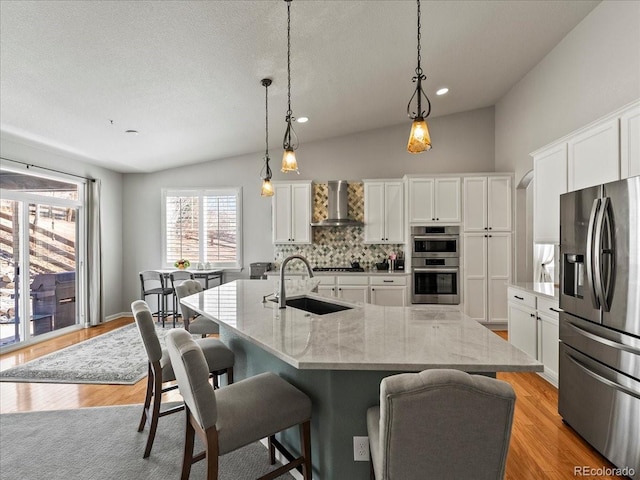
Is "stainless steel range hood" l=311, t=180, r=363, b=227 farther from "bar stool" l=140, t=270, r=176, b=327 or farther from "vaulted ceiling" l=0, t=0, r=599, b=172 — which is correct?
"bar stool" l=140, t=270, r=176, b=327

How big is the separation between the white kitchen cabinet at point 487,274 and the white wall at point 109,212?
602cm

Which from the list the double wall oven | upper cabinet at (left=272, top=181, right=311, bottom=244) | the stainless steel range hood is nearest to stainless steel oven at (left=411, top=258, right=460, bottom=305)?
the double wall oven

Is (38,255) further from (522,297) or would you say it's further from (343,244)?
(522,297)

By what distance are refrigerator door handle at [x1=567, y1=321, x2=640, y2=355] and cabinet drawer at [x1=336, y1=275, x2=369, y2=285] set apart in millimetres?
2902

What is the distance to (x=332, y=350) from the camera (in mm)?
1412

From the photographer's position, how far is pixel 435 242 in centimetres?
510

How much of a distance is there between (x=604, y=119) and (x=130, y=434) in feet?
14.0

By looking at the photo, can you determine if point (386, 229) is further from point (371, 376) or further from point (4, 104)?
point (4, 104)

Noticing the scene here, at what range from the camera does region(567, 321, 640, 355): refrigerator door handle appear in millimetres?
1904

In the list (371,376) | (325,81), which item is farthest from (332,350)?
(325,81)

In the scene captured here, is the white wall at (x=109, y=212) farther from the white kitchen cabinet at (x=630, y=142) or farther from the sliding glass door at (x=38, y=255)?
the white kitchen cabinet at (x=630, y=142)

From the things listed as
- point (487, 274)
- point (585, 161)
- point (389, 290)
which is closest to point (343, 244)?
point (389, 290)

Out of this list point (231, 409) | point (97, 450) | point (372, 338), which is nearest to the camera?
point (231, 409)

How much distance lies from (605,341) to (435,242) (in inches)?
121
